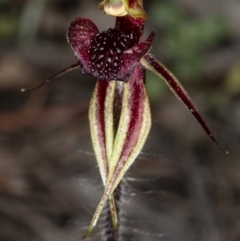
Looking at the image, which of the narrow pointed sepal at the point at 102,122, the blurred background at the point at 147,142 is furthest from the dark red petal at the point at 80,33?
the blurred background at the point at 147,142

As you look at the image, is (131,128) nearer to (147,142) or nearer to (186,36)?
(147,142)

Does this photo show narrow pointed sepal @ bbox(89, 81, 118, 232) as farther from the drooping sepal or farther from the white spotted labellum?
the drooping sepal

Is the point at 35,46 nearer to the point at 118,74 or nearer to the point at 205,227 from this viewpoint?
the point at 205,227

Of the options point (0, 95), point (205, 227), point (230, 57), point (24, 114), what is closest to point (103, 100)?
point (205, 227)

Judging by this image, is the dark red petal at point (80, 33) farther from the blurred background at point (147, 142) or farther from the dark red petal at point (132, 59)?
the blurred background at point (147, 142)

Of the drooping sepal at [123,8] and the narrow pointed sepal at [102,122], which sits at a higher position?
the drooping sepal at [123,8]

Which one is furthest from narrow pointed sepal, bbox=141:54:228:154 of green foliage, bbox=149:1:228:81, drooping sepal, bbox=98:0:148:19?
green foliage, bbox=149:1:228:81

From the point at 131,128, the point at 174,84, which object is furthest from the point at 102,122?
the point at 174,84
